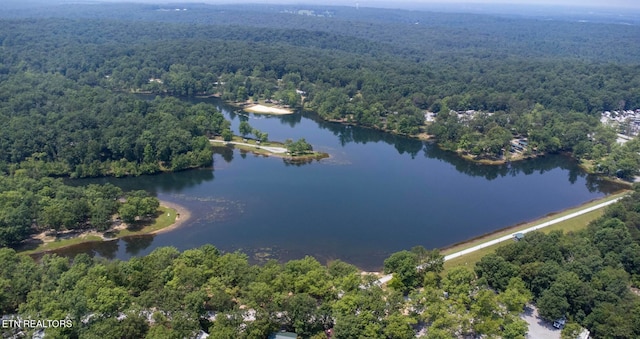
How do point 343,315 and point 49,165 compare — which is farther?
point 49,165

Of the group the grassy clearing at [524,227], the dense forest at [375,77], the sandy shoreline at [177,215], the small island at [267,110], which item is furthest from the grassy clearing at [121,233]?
the small island at [267,110]

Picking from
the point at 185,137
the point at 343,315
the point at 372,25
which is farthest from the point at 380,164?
the point at 372,25

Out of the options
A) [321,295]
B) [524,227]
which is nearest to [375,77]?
Result: [524,227]

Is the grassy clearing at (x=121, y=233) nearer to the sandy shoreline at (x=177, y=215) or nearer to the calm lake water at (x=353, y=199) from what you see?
the sandy shoreline at (x=177, y=215)

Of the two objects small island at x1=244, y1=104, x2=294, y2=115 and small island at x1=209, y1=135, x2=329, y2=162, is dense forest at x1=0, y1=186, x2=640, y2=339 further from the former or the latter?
small island at x1=244, y1=104, x2=294, y2=115

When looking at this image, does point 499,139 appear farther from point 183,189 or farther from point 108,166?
point 108,166

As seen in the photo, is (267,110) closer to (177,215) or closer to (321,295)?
(177,215)

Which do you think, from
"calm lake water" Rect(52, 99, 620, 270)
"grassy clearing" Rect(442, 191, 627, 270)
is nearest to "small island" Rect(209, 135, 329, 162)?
"calm lake water" Rect(52, 99, 620, 270)
